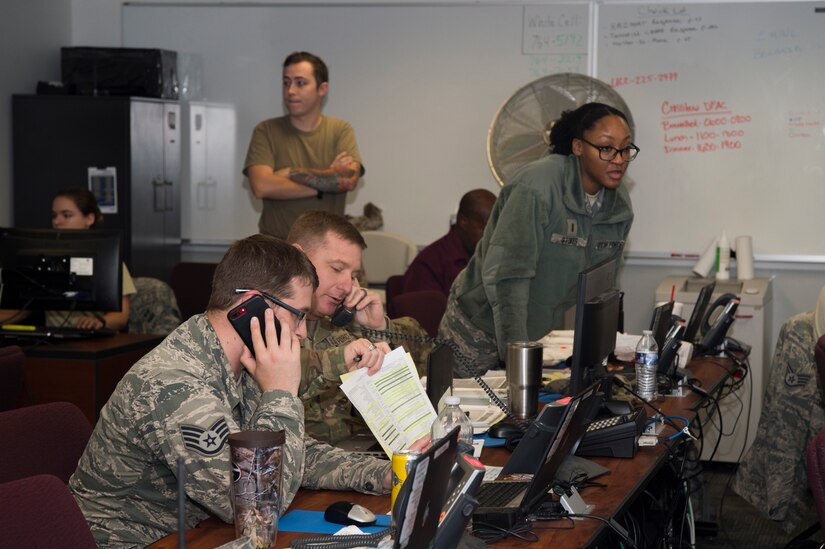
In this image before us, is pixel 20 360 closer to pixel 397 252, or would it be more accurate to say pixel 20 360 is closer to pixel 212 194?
pixel 397 252

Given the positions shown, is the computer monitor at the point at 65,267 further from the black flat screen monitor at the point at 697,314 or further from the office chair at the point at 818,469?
the office chair at the point at 818,469

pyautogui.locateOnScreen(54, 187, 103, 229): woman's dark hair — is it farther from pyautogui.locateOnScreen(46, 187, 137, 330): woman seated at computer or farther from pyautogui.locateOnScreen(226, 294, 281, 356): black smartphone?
pyautogui.locateOnScreen(226, 294, 281, 356): black smartphone

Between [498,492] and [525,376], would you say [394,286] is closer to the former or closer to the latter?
[525,376]

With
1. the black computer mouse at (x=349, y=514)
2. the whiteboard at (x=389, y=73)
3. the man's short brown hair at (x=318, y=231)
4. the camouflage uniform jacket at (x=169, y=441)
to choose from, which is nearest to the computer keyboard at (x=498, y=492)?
the black computer mouse at (x=349, y=514)

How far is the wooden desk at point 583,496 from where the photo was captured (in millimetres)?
1909

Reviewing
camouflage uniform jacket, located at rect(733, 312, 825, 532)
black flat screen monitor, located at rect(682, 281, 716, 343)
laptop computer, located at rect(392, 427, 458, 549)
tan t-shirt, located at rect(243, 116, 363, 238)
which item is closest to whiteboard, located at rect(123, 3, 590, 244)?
tan t-shirt, located at rect(243, 116, 363, 238)

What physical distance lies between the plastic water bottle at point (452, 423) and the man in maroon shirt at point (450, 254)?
281 cm

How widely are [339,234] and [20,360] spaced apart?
3.43ft

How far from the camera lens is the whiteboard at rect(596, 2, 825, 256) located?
5613 mm

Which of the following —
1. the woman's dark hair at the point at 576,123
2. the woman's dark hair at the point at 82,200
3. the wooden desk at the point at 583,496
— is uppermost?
the woman's dark hair at the point at 576,123

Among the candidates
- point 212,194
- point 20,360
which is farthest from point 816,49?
point 20,360

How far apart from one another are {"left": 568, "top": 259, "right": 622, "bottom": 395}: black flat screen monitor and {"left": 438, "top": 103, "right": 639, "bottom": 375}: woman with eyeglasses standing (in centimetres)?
60

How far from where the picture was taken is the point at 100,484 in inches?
81.1

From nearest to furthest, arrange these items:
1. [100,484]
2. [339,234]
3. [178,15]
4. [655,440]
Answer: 1. [100,484]
2. [655,440]
3. [339,234]
4. [178,15]
